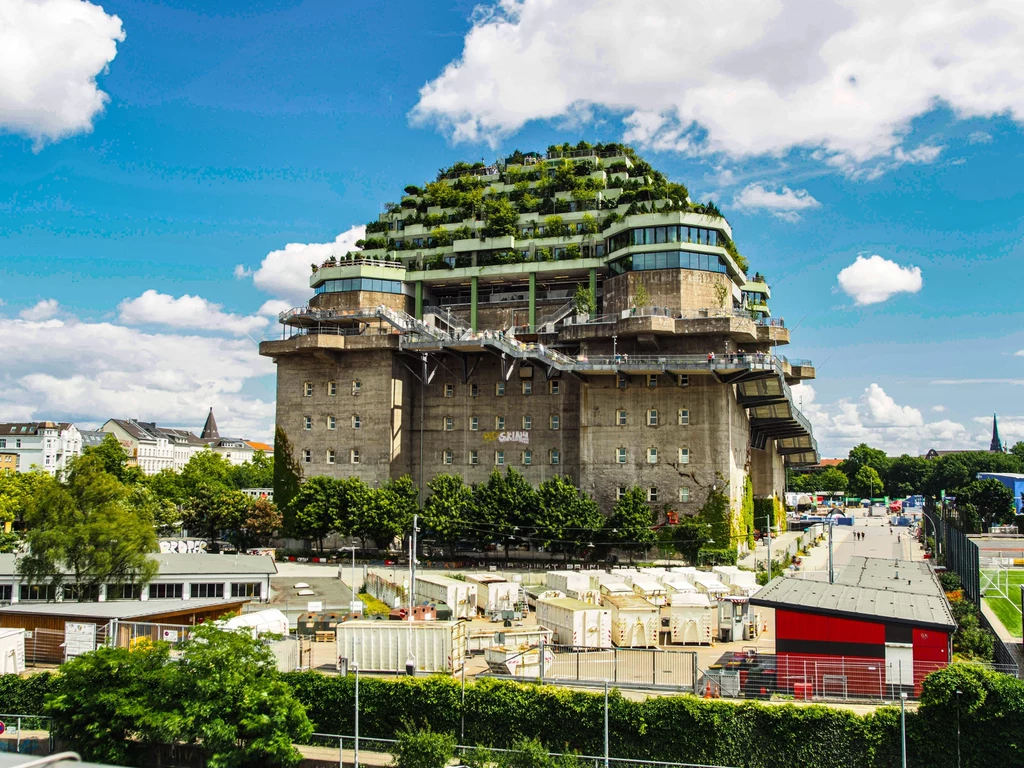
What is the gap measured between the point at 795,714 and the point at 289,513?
5781cm

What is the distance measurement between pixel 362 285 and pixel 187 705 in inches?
2294

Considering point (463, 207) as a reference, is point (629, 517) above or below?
below

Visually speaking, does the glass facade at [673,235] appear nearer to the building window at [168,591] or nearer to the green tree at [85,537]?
the building window at [168,591]

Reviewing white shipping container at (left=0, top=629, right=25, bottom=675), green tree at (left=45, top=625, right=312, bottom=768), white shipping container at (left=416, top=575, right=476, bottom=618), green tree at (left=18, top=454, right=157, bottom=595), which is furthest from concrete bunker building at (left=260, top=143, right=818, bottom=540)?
green tree at (left=45, top=625, right=312, bottom=768)

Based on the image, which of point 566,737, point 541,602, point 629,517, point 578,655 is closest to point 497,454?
point 629,517

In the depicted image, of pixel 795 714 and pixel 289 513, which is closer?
pixel 795 714

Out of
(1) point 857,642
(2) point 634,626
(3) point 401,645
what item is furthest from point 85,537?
(1) point 857,642

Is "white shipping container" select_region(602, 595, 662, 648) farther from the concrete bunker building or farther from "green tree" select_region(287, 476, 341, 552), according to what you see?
"green tree" select_region(287, 476, 341, 552)

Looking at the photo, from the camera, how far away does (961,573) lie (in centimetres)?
5219

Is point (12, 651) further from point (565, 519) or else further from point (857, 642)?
point (565, 519)

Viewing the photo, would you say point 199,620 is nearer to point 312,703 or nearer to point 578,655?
point 312,703

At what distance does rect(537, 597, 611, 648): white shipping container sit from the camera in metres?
37.0

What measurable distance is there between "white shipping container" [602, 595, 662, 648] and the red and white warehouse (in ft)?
25.4

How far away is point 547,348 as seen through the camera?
71750 mm
